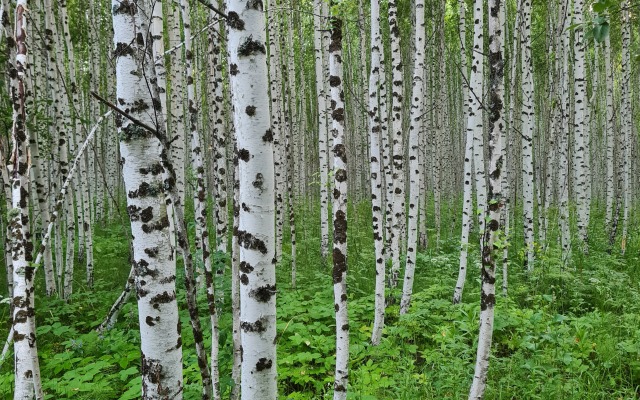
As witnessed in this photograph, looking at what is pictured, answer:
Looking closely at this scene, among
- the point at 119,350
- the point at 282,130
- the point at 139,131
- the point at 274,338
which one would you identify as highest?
the point at 282,130

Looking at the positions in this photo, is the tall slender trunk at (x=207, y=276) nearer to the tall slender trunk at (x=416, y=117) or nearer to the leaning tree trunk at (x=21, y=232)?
the leaning tree trunk at (x=21, y=232)

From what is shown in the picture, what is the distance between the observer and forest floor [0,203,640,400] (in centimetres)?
407

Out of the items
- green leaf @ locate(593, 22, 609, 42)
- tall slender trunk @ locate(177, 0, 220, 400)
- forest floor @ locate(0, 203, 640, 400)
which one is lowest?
forest floor @ locate(0, 203, 640, 400)

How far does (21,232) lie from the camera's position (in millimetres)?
2539

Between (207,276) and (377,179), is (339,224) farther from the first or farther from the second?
(377,179)

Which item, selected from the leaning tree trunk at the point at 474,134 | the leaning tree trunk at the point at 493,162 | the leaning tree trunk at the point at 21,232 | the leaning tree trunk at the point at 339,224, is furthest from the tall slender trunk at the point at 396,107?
the leaning tree trunk at the point at 21,232

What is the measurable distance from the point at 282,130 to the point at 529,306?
21.8 ft

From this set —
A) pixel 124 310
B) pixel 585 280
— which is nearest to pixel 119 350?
pixel 124 310

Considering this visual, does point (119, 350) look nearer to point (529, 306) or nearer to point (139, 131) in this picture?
point (139, 131)

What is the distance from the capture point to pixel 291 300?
22.8 ft

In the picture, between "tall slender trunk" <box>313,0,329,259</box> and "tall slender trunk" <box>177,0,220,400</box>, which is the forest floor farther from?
"tall slender trunk" <box>313,0,329,259</box>

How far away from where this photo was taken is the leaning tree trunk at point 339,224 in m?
3.74

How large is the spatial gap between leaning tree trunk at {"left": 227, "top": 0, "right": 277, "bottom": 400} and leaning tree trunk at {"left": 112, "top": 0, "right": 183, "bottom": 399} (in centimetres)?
51

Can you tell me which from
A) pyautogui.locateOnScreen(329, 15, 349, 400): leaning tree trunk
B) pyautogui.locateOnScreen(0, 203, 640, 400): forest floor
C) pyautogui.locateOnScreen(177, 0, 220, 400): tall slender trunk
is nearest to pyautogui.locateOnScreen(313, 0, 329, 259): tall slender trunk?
pyautogui.locateOnScreen(0, 203, 640, 400): forest floor
